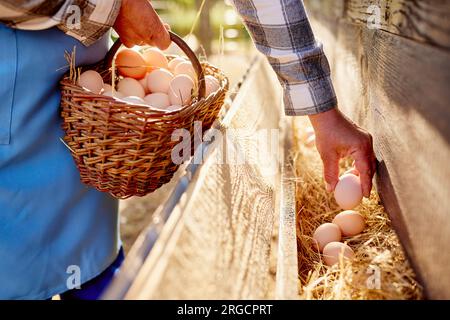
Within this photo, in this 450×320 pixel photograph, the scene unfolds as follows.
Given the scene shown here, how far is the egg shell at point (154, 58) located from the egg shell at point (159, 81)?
98 millimetres

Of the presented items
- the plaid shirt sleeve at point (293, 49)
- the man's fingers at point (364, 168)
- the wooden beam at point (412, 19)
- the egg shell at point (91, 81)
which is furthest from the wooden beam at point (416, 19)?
the egg shell at point (91, 81)

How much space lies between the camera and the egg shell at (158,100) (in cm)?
141

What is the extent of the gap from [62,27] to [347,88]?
133cm

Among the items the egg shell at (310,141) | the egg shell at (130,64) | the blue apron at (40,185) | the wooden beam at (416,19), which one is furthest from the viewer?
the egg shell at (310,141)

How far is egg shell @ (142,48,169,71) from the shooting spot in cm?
159

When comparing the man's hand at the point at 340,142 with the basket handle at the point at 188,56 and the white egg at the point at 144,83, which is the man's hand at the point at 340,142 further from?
the white egg at the point at 144,83

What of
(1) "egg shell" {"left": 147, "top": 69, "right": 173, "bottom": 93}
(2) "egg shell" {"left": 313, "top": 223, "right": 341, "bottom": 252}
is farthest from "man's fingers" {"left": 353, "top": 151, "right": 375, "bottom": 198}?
(1) "egg shell" {"left": 147, "top": 69, "right": 173, "bottom": 93}

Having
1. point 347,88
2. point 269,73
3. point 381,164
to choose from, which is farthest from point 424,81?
point 269,73

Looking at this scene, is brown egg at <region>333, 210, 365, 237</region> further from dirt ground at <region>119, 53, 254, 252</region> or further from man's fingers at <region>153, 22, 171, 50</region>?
dirt ground at <region>119, 53, 254, 252</region>

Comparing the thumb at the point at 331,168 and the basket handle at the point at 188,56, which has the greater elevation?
the basket handle at the point at 188,56

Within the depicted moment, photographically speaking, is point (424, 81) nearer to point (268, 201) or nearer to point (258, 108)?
point (268, 201)

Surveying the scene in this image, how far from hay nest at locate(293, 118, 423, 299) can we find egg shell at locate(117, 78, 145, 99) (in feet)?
1.90

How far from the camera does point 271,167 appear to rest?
1.78 m

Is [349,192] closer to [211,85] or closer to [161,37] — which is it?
[211,85]
